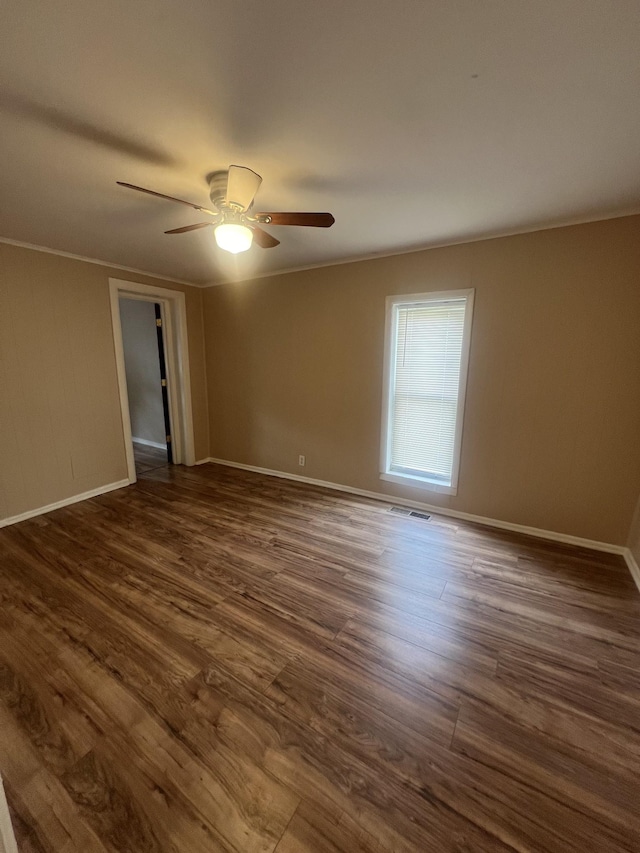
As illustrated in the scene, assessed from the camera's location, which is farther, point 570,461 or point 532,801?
→ point 570,461

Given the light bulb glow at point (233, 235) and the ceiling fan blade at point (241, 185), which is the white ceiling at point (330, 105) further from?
the light bulb glow at point (233, 235)

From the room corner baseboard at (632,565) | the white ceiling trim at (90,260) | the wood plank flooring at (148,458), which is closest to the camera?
the room corner baseboard at (632,565)

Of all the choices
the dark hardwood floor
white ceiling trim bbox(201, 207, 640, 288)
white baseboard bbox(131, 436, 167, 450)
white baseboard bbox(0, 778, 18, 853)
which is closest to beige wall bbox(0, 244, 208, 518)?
the dark hardwood floor

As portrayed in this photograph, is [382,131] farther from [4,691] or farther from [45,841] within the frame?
[4,691]

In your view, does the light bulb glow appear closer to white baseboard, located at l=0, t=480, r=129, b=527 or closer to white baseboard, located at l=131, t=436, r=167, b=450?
white baseboard, located at l=0, t=480, r=129, b=527

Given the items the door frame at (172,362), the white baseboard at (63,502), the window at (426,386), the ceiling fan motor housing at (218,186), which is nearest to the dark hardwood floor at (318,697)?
the white baseboard at (63,502)

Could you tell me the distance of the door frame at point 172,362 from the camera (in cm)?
363

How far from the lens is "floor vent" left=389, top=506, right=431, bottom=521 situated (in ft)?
10.3

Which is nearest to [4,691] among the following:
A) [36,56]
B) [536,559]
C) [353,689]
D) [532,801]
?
[353,689]

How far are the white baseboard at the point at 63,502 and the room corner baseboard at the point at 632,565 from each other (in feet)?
15.7

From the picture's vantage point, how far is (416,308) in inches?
121

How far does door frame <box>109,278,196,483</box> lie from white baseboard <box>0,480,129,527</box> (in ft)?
0.65

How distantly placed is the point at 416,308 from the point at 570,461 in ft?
6.03

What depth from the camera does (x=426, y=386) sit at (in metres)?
3.13
